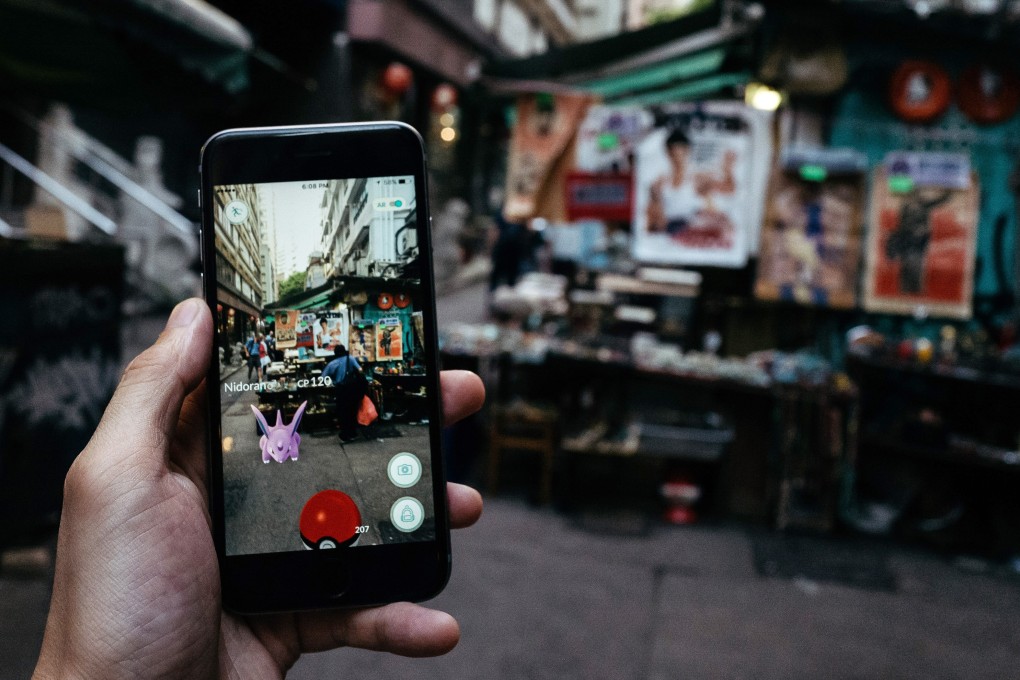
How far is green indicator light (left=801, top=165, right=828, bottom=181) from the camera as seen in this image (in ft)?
18.0

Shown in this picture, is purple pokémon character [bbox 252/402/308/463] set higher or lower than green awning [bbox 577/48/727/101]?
lower

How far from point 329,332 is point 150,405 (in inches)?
16.8

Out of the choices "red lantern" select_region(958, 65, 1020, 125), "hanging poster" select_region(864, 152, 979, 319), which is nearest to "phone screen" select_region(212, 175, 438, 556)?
"hanging poster" select_region(864, 152, 979, 319)

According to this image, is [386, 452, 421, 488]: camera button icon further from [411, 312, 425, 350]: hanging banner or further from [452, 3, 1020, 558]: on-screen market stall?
[452, 3, 1020, 558]: on-screen market stall

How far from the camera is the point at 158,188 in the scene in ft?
41.3

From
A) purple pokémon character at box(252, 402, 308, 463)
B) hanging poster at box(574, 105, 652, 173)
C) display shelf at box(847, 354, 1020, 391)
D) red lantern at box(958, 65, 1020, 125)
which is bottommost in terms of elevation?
display shelf at box(847, 354, 1020, 391)

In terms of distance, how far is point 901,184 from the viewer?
18.2 ft

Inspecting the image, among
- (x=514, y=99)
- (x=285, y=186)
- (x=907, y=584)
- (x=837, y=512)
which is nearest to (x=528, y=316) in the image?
(x=514, y=99)

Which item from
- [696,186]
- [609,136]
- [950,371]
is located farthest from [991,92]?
[609,136]

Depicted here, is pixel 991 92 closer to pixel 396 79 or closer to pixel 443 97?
pixel 396 79

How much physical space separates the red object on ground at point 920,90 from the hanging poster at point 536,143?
2488 mm

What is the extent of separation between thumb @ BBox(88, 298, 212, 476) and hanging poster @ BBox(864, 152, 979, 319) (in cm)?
551

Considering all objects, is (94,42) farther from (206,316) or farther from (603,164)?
(206,316)

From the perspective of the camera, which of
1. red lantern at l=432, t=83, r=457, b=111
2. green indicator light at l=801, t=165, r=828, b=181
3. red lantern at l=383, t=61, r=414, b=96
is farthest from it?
red lantern at l=432, t=83, r=457, b=111
